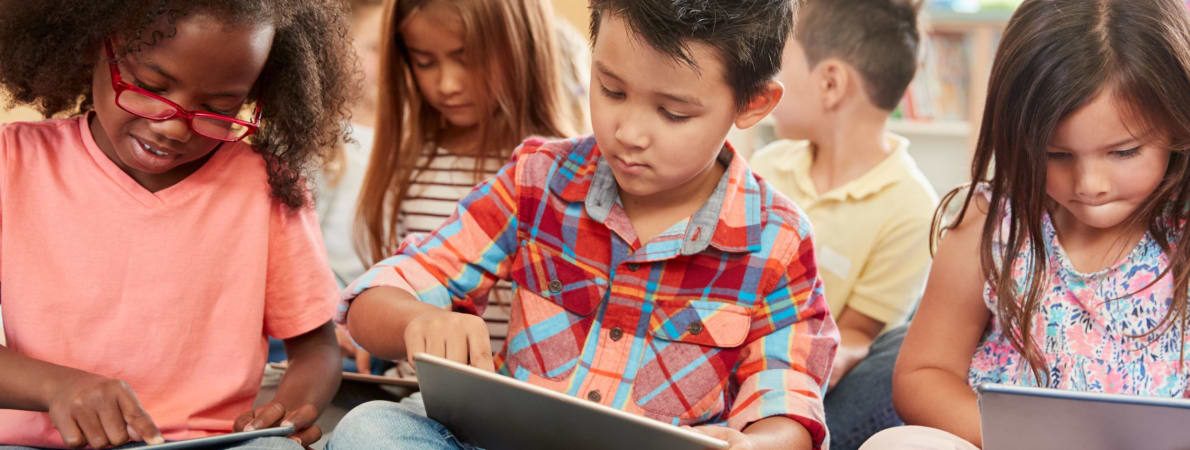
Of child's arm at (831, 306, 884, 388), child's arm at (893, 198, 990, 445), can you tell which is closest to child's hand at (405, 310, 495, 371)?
child's arm at (893, 198, 990, 445)

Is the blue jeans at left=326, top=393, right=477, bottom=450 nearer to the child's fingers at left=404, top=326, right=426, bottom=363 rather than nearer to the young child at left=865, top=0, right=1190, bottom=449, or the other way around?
the child's fingers at left=404, top=326, right=426, bottom=363

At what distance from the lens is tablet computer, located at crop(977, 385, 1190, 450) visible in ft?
3.10

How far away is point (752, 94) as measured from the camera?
3.91ft

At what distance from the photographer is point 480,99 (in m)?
1.65

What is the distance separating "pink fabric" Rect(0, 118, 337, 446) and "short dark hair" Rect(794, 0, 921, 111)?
997 millimetres

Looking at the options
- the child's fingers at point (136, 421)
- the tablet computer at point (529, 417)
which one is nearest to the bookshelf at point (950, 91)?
the tablet computer at point (529, 417)

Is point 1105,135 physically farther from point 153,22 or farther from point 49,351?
point 49,351

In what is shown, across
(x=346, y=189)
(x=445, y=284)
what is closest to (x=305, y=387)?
(x=445, y=284)

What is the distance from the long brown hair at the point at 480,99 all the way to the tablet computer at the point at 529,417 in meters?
0.68

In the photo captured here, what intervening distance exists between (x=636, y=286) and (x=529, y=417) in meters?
0.29

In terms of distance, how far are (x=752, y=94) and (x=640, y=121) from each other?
13cm

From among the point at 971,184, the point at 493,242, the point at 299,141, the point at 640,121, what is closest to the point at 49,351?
the point at 299,141

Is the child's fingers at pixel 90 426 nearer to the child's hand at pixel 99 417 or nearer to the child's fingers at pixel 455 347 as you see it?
the child's hand at pixel 99 417

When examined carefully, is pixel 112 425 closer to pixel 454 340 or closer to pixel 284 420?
pixel 284 420
